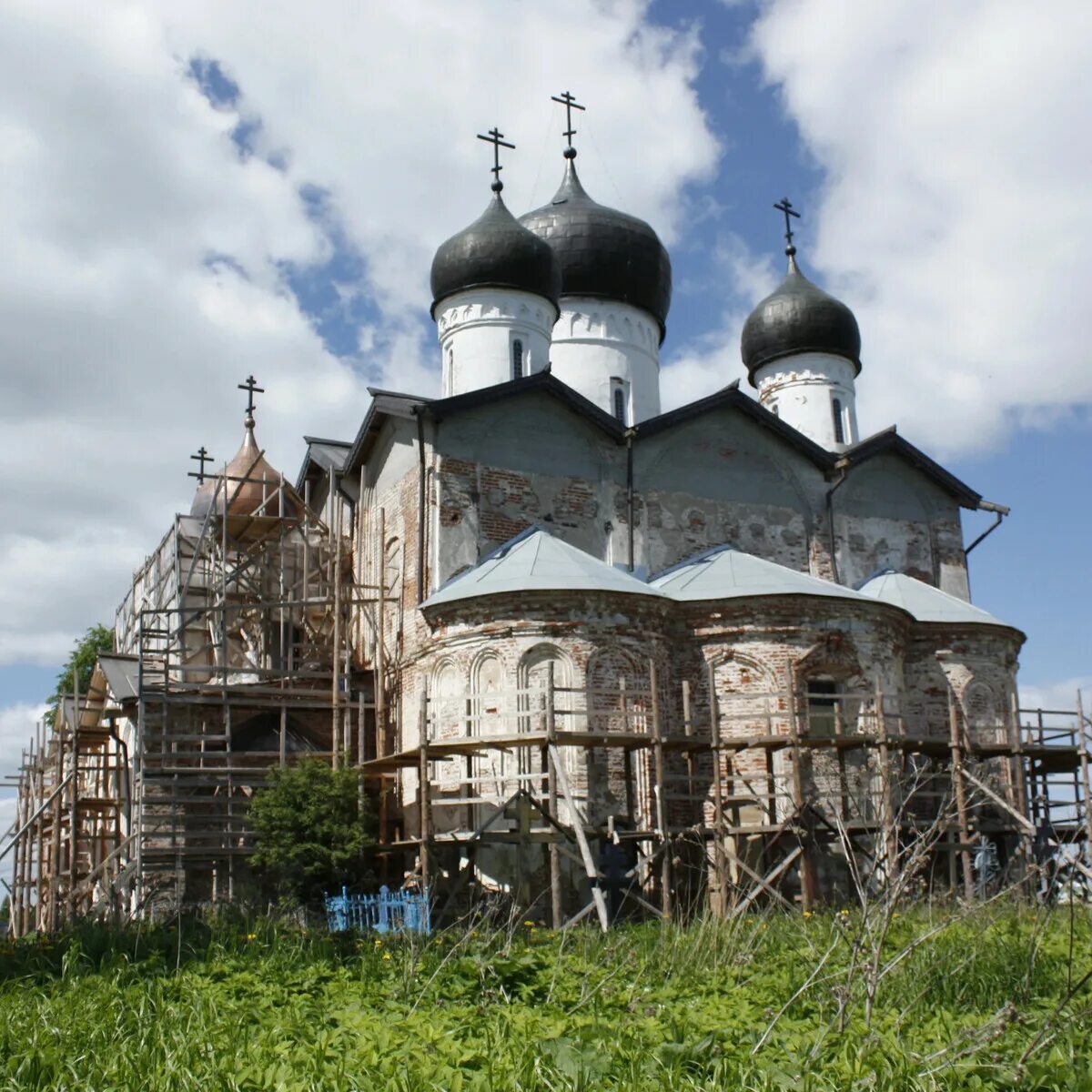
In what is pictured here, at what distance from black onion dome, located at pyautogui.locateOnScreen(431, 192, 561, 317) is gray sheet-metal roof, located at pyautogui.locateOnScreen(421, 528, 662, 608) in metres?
5.05

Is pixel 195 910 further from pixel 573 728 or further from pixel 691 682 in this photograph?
pixel 691 682

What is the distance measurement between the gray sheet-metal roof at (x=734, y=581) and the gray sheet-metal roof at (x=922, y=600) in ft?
5.31

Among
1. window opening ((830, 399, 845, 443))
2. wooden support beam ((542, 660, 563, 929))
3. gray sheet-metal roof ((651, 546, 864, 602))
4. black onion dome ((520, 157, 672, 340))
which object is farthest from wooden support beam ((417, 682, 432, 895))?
window opening ((830, 399, 845, 443))

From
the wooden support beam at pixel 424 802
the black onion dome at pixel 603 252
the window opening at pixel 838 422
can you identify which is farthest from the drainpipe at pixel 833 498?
the wooden support beam at pixel 424 802

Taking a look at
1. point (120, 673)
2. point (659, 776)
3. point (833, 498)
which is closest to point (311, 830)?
point (659, 776)

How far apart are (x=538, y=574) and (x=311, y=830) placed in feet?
13.6

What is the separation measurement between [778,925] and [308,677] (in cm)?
909

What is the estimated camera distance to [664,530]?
1905 centimetres

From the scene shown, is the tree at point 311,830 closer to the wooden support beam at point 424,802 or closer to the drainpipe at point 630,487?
the wooden support beam at point 424,802

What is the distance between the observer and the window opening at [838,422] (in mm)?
23734

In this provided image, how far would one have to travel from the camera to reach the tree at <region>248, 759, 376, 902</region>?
15.5m

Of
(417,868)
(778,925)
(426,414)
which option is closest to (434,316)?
(426,414)

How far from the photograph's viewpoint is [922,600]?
19.5 metres

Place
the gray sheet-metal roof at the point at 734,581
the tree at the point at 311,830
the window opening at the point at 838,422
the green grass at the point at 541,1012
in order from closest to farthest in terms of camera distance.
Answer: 1. the green grass at the point at 541,1012
2. the tree at the point at 311,830
3. the gray sheet-metal roof at the point at 734,581
4. the window opening at the point at 838,422
